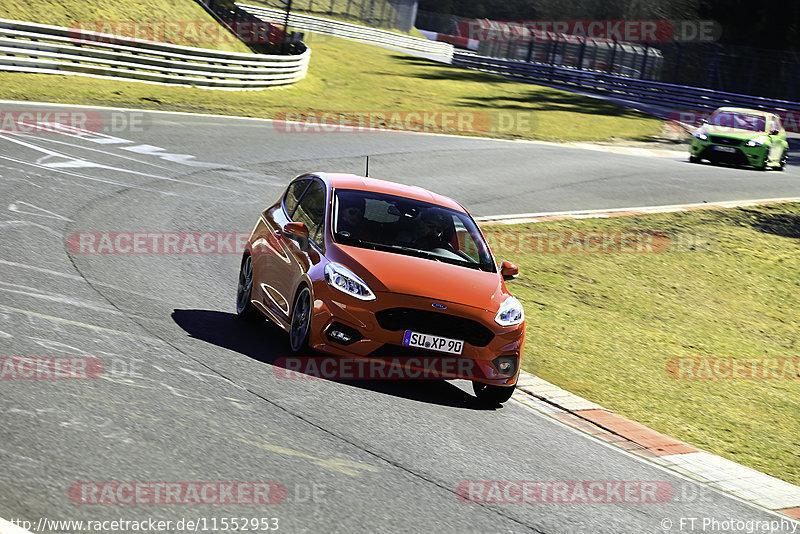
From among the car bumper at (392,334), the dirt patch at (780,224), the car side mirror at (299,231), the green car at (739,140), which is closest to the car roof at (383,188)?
the car side mirror at (299,231)

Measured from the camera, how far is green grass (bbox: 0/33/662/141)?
28125 mm

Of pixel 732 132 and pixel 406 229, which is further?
pixel 732 132

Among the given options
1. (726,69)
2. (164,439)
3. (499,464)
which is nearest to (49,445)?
(164,439)

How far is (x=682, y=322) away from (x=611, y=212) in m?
7.18

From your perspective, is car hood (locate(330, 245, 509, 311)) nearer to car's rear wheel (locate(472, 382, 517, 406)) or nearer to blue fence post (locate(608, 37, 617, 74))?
car's rear wheel (locate(472, 382, 517, 406))

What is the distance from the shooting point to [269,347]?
9562 millimetres

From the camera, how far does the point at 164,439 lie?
21.0ft

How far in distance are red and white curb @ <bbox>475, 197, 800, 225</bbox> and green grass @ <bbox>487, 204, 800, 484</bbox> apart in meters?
0.40

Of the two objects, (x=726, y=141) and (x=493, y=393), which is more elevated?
(x=726, y=141)

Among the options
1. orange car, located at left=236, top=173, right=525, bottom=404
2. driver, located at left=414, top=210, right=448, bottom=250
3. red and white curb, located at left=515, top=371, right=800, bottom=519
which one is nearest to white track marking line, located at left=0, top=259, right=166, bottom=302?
orange car, located at left=236, top=173, right=525, bottom=404

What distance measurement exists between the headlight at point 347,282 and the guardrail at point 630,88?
43.0 meters

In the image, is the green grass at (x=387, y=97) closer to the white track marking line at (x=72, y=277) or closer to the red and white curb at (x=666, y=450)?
the white track marking line at (x=72, y=277)

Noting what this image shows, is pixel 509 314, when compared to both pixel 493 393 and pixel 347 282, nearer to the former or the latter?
pixel 493 393

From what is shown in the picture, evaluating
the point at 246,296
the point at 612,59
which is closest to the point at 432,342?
the point at 246,296
